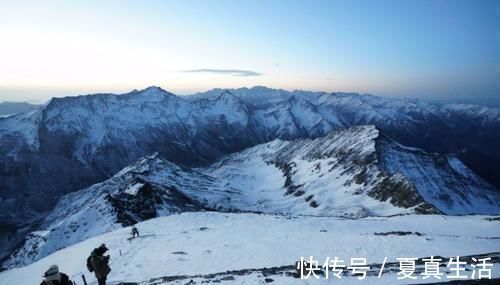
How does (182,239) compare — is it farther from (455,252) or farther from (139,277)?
(455,252)

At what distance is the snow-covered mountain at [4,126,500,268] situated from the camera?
100000mm

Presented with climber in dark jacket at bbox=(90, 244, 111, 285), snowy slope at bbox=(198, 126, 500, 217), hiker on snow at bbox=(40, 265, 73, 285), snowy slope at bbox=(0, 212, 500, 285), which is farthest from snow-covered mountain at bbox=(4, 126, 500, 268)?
hiker on snow at bbox=(40, 265, 73, 285)

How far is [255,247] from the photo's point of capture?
97.3 feet

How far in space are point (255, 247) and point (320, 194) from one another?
117 metres

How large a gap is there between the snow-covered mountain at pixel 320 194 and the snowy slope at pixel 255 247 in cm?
4900

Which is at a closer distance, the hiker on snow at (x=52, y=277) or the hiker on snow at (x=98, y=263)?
the hiker on snow at (x=52, y=277)

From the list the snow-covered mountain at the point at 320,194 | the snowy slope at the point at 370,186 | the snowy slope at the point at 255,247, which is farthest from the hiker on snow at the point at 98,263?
the snowy slope at the point at 370,186

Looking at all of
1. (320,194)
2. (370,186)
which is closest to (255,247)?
(370,186)

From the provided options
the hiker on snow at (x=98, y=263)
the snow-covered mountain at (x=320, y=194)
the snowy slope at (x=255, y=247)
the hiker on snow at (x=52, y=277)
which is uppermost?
the hiker on snow at (x=52, y=277)

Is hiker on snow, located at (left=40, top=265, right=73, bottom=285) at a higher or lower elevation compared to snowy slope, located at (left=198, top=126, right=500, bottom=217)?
higher

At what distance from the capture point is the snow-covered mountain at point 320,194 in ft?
328

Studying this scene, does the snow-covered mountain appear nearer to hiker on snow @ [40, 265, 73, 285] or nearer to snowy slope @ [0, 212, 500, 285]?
snowy slope @ [0, 212, 500, 285]

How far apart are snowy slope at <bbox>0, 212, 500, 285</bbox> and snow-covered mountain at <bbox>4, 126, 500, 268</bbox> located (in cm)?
4900

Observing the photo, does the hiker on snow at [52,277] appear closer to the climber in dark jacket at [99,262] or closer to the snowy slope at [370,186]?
the climber in dark jacket at [99,262]
